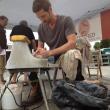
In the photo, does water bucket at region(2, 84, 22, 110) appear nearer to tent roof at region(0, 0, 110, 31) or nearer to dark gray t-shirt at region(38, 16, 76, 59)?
dark gray t-shirt at region(38, 16, 76, 59)

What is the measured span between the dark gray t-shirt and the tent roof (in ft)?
23.8

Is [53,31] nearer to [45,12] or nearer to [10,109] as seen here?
[45,12]

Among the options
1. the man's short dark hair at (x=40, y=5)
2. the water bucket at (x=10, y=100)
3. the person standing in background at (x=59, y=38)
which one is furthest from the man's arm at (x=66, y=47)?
the water bucket at (x=10, y=100)

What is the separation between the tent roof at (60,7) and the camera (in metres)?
9.80

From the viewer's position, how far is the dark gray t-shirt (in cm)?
222

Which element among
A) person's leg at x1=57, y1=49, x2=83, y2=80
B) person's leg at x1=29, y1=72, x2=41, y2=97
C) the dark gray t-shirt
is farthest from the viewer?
person's leg at x1=29, y1=72, x2=41, y2=97

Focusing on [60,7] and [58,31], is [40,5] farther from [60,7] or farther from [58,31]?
[60,7]

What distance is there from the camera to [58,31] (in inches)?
89.6

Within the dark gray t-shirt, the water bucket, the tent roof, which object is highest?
the tent roof

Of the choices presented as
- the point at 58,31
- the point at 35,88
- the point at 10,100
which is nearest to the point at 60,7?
the point at 35,88

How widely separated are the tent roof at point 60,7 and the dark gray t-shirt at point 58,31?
7262 mm

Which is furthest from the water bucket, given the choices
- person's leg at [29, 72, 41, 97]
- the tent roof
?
the tent roof

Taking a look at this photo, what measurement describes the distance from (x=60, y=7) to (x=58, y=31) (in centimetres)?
823

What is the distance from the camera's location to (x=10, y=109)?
2312 millimetres
